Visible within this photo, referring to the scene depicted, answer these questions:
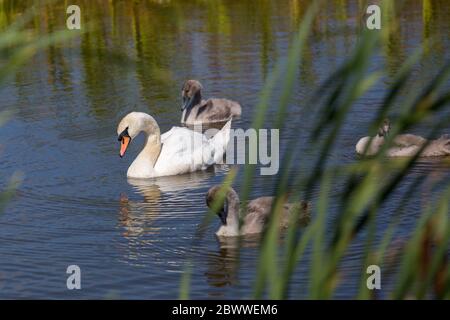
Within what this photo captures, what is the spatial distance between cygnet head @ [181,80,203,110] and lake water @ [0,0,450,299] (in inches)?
11.3

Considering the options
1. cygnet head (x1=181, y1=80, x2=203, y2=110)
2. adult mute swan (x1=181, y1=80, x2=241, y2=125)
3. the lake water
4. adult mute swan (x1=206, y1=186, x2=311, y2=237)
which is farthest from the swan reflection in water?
cygnet head (x1=181, y1=80, x2=203, y2=110)

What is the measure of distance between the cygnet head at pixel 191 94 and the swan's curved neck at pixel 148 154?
1.75 m

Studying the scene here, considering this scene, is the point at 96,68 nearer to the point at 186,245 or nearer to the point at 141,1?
the point at 141,1

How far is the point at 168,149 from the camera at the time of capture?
11.9 metres

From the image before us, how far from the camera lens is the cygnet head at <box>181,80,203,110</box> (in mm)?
13930

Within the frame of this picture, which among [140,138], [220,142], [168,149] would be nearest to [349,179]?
[168,149]

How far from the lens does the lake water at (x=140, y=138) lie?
26.0 ft

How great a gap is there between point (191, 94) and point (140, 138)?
2.60 ft

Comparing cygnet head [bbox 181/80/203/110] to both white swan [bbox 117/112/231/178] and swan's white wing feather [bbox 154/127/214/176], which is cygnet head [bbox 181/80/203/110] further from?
swan's white wing feather [bbox 154/127/214/176]

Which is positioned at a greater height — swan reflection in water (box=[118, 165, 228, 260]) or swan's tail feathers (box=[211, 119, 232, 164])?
swan's tail feathers (box=[211, 119, 232, 164])

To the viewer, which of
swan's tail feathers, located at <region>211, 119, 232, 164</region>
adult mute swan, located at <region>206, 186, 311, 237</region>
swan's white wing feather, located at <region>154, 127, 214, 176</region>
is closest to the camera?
adult mute swan, located at <region>206, 186, 311, 237</region>

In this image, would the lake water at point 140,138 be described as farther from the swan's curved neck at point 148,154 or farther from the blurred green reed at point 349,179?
the blurred green reed at point 349,179

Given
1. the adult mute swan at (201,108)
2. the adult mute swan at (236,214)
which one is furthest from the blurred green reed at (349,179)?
the adult mute swan at (201,108)
